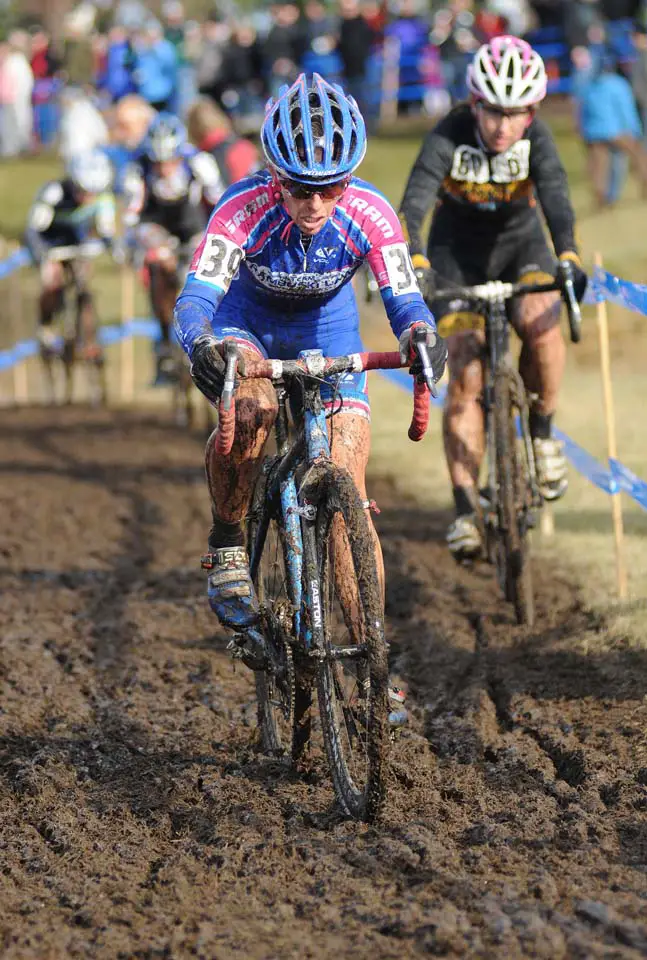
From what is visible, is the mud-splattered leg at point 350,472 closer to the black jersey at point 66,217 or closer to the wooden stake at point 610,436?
the wooden stake at point 610,436

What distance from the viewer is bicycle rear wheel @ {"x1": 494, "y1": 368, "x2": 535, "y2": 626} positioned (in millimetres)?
6891

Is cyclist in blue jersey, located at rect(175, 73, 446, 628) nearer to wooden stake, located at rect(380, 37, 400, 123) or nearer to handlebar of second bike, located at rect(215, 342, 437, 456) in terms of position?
handlebar of second bike, located at rect(215, 342, 437, 456)

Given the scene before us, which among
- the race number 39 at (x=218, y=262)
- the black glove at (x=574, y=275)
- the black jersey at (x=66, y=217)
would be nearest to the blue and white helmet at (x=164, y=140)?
Result: the black jersey at (x=66, y=217)

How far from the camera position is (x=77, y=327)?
49.3ft

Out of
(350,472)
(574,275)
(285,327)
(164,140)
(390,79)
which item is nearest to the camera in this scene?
(350,472)

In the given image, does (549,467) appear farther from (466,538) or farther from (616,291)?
(616,291)

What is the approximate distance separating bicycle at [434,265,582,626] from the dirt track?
1.12 feet

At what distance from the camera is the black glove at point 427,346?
4.64 metres

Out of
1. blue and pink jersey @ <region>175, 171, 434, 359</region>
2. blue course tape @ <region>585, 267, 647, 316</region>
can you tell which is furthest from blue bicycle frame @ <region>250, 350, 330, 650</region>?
blue course tape @ <region>585, 267, 647, 316</region>

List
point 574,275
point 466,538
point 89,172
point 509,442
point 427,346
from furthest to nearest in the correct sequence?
point 89,172
point 466,538
point 509,442
point 574,275
point 427,346

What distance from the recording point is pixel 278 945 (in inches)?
148

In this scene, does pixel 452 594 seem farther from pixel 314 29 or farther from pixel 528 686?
pixel 314 29

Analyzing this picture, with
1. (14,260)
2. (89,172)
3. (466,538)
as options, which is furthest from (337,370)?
(14,260)

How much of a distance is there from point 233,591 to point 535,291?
269 centimetres
